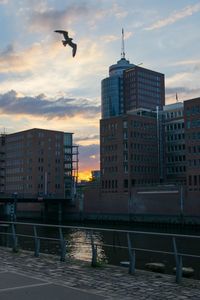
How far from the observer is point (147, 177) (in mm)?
134250

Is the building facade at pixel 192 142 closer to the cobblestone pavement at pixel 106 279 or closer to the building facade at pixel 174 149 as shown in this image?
the building facade at pixel 174 149

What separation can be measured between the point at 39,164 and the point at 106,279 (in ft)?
485

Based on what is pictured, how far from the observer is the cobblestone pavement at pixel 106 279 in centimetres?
1098

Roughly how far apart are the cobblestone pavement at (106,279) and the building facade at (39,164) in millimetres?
138543

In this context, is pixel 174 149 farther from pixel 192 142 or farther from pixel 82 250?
pixel 82 250

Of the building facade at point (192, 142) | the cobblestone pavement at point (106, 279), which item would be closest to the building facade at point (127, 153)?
the building facade at point (192, 142)

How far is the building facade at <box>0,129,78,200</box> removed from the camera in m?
159

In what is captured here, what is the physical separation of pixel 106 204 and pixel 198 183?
91.6ft

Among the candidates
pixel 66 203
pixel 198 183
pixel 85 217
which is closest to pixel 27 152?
pixel 66 203

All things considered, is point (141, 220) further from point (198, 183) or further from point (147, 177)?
point (147, 177)

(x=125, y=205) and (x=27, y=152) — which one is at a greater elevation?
(x=27, y=152)

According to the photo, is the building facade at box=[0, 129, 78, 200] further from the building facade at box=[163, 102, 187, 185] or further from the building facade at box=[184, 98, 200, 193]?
the building facade at box=[184, 98, 200, 193]

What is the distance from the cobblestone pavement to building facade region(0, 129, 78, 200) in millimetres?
138543

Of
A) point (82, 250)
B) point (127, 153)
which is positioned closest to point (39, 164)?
point (127, 153)
